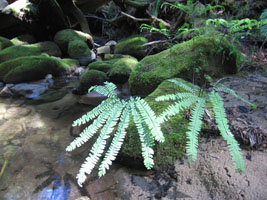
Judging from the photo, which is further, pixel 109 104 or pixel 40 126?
pixel 40 126

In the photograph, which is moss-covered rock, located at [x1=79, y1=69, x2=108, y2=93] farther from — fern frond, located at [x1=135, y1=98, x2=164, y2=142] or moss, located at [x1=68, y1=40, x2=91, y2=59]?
fern frond, located at [x1=135, y1=98, x2=164, y2=142]

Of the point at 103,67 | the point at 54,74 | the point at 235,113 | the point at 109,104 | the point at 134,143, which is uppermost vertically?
the point at 109,104

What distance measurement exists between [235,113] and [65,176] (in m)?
2.44

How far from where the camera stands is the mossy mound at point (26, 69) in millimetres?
6057

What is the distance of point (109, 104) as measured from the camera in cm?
169

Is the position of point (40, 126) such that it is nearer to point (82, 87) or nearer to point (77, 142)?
point (82, 87)

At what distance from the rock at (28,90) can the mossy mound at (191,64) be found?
3430mm

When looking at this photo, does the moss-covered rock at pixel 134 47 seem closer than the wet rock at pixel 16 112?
No

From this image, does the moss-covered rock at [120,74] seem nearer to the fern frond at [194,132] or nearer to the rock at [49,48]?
the fern frond at [194,132]

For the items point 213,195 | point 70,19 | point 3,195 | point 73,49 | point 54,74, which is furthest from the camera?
point 70,19

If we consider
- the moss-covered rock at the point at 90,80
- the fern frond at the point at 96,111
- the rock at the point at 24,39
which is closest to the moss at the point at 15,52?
the rock at the point at 24,39

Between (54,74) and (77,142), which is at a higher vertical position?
(77,142)

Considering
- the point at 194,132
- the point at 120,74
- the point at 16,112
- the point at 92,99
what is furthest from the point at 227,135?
the point at 16,112

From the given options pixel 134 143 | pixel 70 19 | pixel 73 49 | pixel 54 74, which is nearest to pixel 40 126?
pixel 134 143
